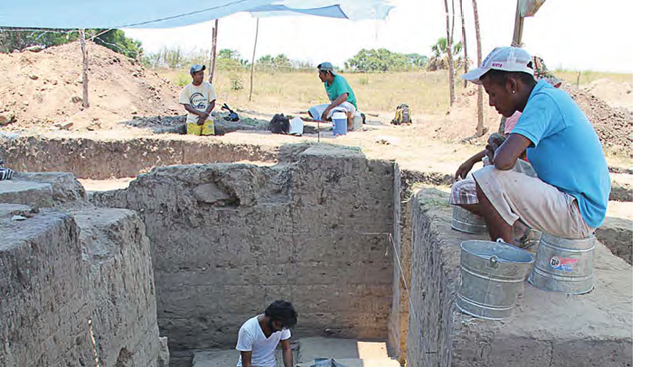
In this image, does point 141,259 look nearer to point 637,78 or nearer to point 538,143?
point 538,143

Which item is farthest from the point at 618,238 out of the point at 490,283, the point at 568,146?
the point at 490,283

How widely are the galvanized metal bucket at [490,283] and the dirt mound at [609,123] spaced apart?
603 cm

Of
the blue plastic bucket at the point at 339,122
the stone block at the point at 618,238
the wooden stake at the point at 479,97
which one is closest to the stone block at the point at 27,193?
the stone block at the point at 618,238

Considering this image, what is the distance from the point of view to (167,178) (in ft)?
18.0

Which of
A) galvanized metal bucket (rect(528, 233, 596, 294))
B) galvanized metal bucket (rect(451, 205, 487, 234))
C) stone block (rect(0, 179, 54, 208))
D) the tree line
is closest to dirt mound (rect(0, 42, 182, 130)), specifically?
the tree line

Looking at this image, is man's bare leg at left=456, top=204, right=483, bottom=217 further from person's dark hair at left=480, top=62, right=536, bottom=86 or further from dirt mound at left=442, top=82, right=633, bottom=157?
dirt mound at left=442, top=82, right=633, bottom=157

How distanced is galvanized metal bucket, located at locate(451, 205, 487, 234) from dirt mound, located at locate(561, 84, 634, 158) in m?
5.14

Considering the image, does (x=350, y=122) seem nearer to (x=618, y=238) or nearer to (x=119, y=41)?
(x=618, y=238)

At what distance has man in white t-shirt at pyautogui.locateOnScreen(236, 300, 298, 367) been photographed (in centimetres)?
390

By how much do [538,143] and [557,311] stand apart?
0.76 metres

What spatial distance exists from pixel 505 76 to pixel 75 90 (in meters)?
10.8

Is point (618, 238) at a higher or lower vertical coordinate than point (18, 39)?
lower

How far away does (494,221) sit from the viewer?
8.36 ft

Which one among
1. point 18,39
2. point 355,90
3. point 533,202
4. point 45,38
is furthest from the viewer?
point 355,90
